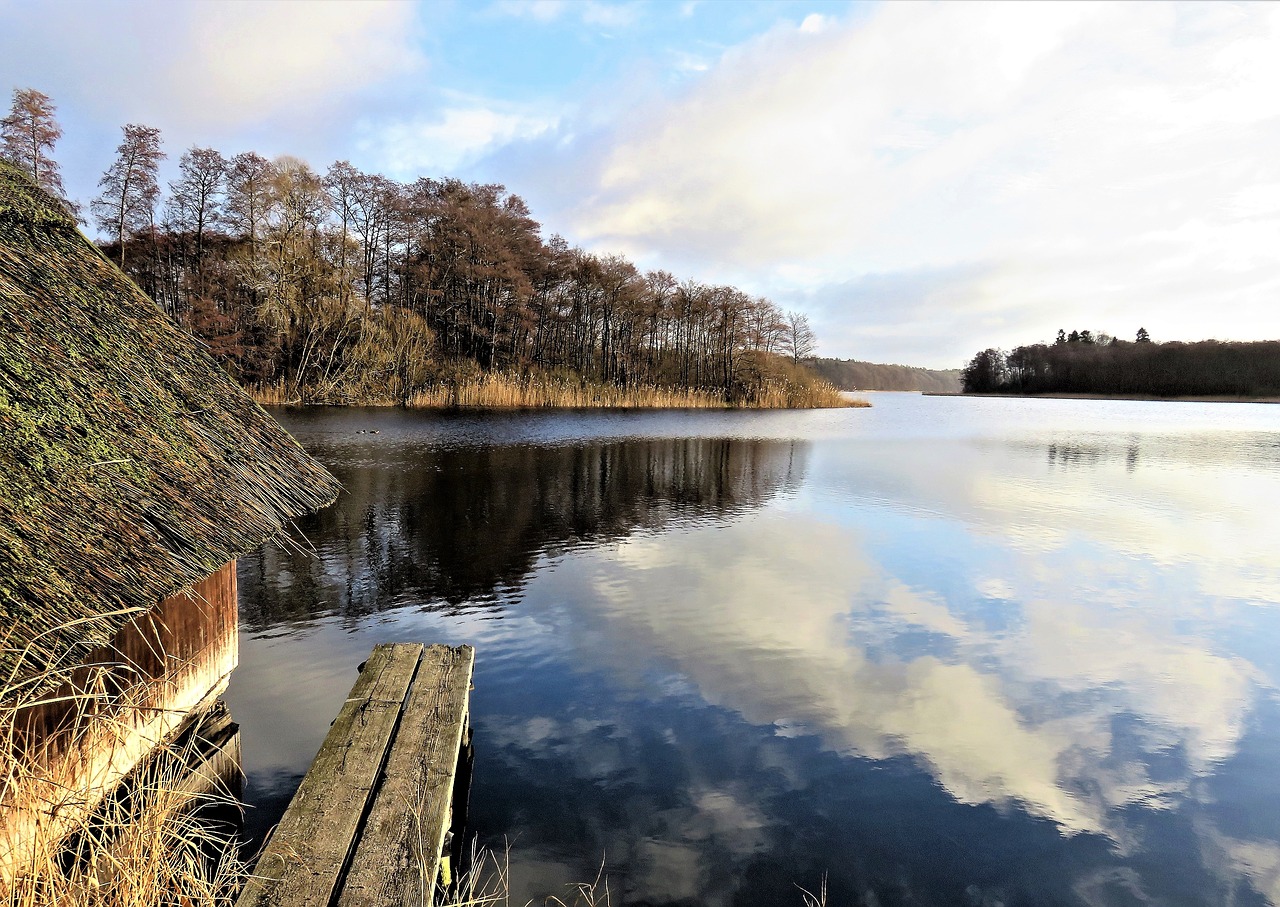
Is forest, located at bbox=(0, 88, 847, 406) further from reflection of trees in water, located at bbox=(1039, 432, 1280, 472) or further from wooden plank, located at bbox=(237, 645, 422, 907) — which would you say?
wooden plank, located at bbox=(237, 645, 422, 907)

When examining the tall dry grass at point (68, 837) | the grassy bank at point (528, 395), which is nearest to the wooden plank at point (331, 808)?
the tall dry grass at point (68, 837)

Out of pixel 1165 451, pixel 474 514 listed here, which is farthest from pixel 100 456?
pixel 1165 451

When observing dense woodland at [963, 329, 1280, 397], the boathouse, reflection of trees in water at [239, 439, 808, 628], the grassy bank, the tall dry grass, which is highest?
dense woodland at [963, 329, 1280, 397]

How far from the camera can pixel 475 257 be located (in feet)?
122

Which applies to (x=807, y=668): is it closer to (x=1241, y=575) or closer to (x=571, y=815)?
(x=571, y=815)

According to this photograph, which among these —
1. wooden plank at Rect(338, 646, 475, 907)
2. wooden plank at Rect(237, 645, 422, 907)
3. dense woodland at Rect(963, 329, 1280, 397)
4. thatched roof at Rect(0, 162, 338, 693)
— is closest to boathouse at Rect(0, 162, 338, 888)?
thatched roof at Rect(0, 162, 338, 693)

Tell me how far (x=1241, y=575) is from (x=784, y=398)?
1372 inches

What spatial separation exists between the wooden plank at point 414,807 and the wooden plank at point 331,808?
6 centimetres

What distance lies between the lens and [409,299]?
125 feet

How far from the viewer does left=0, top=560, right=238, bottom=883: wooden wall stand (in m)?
1.99

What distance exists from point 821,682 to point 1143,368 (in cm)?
8932

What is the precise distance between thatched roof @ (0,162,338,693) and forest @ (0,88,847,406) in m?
25.0

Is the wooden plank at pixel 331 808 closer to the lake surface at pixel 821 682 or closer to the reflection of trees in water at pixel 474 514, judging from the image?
the lake surface at pixel 821 682

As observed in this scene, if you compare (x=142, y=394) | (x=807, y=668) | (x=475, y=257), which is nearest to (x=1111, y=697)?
(x=807, y=668)
